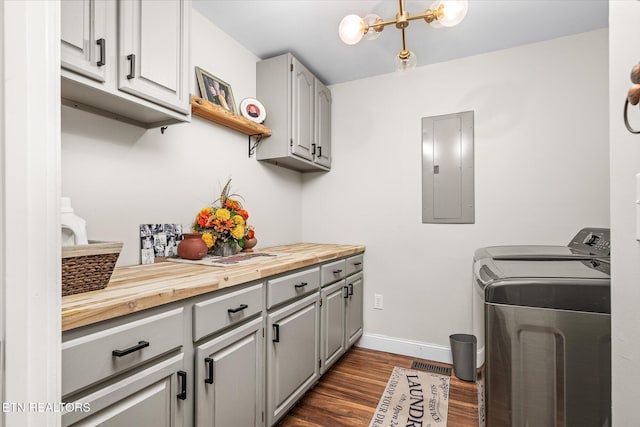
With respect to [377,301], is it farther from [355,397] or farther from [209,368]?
Result: [209,368]

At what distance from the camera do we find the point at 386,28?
210 cm

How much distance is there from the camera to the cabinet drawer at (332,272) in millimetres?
2088

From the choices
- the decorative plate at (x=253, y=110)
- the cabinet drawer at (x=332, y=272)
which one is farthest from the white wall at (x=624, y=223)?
the decorative plate at (x=253, y=110)

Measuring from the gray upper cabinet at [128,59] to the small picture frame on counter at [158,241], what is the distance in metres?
0.54

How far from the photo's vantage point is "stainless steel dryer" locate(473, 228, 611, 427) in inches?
41.8

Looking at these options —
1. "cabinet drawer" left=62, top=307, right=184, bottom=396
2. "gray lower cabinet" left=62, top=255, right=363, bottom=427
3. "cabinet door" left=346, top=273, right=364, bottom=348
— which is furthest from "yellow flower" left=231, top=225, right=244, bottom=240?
"cabinet door" left=346, top=273, right=364, bottom=348

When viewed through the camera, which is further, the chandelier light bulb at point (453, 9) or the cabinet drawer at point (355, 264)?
the cabinet drawer at point (355, 264)

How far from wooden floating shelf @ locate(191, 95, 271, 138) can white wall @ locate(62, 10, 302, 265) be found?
5 centimetres

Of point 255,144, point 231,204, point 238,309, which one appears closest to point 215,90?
point 255,144

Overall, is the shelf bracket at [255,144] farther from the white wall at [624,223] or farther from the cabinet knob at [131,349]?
the white wall at [624,223]

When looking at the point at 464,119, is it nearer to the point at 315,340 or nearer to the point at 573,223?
the point at 573,223

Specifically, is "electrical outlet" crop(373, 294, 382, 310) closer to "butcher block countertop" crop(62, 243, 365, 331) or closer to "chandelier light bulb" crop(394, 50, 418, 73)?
"butcher block countertop" crop(62, 243, 365, 331)

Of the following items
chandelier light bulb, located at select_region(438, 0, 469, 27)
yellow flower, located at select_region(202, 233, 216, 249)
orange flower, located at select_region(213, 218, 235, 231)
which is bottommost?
yellow flower, located at select_region(202, 233, 216, 249)

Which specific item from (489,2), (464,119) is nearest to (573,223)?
(464,119)
